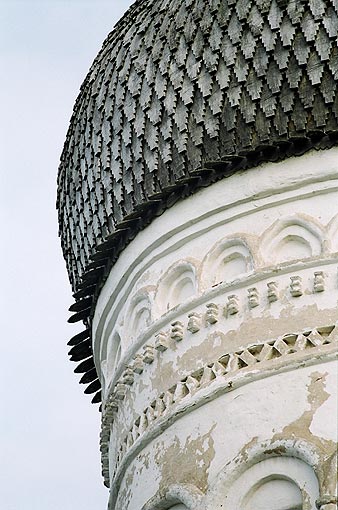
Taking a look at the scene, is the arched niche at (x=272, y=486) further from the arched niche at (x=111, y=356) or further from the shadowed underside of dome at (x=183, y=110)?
the shadowed underside of dome at (x=183, y=110)

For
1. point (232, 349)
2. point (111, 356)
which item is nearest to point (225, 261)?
point (232, 349)

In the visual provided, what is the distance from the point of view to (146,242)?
9.47 m

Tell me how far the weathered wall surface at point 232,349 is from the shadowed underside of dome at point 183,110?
0.14m

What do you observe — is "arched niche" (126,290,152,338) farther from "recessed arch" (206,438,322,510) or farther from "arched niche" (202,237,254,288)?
"recessed arch" (206,438,322,510)

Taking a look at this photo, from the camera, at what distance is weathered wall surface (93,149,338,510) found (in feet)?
27.3

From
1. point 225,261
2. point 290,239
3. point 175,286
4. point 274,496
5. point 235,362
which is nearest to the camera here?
point 274,496

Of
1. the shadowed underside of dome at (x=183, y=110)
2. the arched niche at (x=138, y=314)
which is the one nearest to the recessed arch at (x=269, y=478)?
the arched niche at (x=138, y=314)

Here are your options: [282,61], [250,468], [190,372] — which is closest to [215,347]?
[190,372]

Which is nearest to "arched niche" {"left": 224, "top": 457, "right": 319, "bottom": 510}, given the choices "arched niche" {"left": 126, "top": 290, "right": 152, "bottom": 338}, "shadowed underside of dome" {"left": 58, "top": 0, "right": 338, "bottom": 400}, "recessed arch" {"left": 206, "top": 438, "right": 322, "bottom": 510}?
"recessed arch" {"left": 206, "top": 438, "right": 322, "bottom": 510}

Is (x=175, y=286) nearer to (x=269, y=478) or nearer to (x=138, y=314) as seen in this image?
(x=138, y=314)

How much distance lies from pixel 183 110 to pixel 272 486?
7.24 ft

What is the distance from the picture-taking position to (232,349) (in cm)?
870

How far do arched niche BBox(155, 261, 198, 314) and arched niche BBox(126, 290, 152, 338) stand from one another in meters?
0.10

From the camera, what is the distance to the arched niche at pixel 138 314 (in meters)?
9.35
